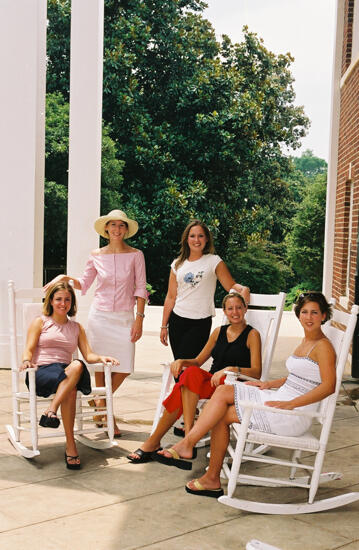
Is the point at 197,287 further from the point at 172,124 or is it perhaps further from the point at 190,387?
the point at 172,124

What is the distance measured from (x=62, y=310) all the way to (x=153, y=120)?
49.5 ft

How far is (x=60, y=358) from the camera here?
14.8 feet

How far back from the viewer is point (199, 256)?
490cm

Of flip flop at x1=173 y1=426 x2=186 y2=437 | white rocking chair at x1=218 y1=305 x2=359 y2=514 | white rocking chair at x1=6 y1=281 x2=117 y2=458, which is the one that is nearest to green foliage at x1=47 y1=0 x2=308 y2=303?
flip flop at x1=173 y1=426 x2=186 y2=437

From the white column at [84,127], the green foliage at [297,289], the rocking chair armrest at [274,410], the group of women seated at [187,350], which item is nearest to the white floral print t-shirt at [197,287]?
the group of women seated at [187,350]

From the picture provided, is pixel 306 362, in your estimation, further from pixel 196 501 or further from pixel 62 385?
pixel 62 385

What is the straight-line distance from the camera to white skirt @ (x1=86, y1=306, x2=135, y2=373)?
4957 mm

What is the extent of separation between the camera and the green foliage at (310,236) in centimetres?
1897

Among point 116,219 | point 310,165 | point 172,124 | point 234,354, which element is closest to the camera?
point 234,354

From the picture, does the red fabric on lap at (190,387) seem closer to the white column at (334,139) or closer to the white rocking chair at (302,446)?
the white rocking chair at (302,446)

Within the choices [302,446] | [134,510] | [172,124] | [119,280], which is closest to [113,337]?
[119,280]

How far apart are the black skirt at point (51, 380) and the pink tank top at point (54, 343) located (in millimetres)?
109

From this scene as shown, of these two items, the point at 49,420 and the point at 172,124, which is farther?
the point at 172,124

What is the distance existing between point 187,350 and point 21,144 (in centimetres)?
340
